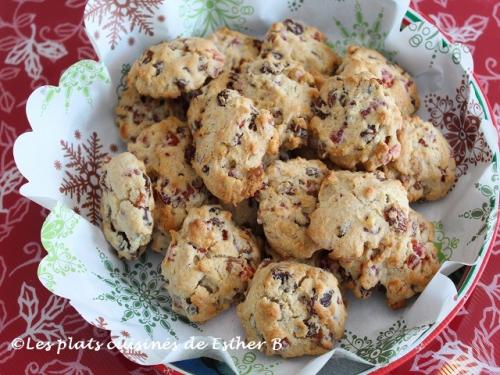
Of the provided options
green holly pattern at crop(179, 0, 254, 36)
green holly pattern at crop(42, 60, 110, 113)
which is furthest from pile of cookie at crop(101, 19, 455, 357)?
Result: green holly pattern at crop(179, 0, 254, 36)

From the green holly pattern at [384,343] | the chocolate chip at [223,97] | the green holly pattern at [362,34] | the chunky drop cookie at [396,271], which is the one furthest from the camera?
the green holly pattern at [362,34]

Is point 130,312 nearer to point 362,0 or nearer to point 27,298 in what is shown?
point 27,298

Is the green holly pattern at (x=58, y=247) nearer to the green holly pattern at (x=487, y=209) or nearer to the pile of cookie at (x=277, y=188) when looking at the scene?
the pile of cookie at (x=277, y=188)

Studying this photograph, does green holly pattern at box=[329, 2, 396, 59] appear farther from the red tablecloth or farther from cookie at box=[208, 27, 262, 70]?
the red tablecloth

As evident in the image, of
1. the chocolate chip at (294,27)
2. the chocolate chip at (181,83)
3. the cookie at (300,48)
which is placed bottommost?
the chocolate chip at (181,83)

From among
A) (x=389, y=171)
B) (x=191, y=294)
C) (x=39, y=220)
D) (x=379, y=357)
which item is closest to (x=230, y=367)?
(x=191, y=294)

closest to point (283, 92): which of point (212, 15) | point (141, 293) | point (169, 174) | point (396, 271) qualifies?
point (169, 174)

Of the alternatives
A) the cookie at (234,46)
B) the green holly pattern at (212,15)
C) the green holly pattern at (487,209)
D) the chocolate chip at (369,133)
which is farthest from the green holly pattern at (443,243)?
the green holly pattern at (212,15)
